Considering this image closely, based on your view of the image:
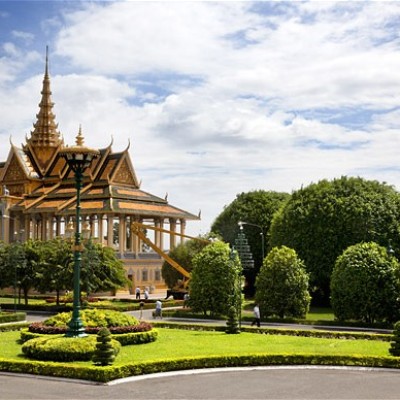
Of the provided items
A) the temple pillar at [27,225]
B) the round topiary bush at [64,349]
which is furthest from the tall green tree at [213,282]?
the temple pillar at [27,225]

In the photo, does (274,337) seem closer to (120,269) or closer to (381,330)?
(381,330)

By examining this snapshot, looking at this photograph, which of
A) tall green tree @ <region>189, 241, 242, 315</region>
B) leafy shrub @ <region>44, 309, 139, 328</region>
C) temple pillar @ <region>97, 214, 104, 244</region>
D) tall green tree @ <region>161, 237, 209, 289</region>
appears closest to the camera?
leafy shrub @ <region>44, 309, 139, 328</region>

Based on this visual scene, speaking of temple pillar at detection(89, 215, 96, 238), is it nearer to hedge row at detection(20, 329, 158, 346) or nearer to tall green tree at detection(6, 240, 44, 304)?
tall green tree at detection(6, 240, 44, 304)

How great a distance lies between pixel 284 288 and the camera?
128ft

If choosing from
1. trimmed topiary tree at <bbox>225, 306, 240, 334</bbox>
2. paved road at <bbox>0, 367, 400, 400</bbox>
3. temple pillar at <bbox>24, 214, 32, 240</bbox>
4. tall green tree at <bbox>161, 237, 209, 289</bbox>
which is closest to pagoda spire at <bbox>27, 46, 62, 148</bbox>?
temple pillar at <bbox>24, 214, 32, 240</bbox>

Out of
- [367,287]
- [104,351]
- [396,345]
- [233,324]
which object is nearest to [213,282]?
[367,287]

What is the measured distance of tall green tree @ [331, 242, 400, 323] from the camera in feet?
117

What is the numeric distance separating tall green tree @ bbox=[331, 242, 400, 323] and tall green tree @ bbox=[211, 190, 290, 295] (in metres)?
30.4

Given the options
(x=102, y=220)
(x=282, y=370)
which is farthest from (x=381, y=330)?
(x=102, y=220)

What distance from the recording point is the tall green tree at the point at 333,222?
Result: 48.8m

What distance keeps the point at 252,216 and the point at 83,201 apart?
19.7 meters

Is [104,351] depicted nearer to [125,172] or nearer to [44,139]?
[125,172]

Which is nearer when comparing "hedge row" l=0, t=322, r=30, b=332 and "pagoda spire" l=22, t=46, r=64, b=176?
"hedge row" l=0, t=322, r=30, b=332

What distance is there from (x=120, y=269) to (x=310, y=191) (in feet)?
54.7
